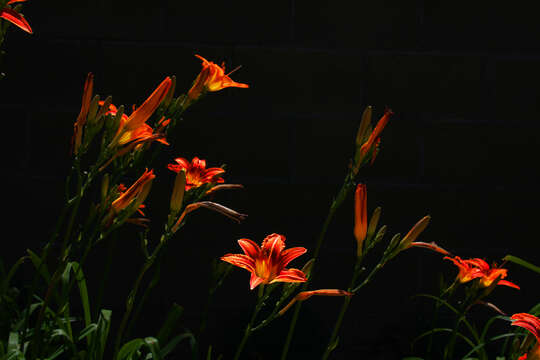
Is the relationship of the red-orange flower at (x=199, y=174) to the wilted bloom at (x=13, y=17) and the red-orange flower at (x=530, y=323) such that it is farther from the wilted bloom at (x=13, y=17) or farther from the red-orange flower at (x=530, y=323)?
the red-orange flower at (x=530, y=323)

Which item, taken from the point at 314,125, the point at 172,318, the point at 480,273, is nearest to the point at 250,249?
the point at 172,318

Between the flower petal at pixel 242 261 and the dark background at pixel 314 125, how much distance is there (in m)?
1.23

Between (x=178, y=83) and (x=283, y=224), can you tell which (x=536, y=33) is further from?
(x=178, y=83)

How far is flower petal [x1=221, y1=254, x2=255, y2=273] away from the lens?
902 mm

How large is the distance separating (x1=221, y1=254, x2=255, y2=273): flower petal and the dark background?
4.04ft

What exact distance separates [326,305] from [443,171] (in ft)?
2.03

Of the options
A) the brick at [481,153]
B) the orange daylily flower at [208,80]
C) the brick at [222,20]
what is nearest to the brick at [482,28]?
the brick at [481,153]

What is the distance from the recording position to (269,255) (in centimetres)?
94

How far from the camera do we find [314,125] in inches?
85.0

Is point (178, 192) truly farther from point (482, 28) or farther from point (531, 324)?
point (482, 28)

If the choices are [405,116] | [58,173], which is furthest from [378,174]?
[58,173]

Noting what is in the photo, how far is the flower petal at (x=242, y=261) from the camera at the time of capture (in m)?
0.90

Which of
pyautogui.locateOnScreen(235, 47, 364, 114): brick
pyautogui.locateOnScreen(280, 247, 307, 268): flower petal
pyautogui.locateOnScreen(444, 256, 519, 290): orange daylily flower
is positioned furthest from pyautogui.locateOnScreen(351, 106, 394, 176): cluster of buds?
pyautogui.locateOnScreen(235, 47, 364, 114): brick

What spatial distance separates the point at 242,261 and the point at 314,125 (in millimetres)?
1290
